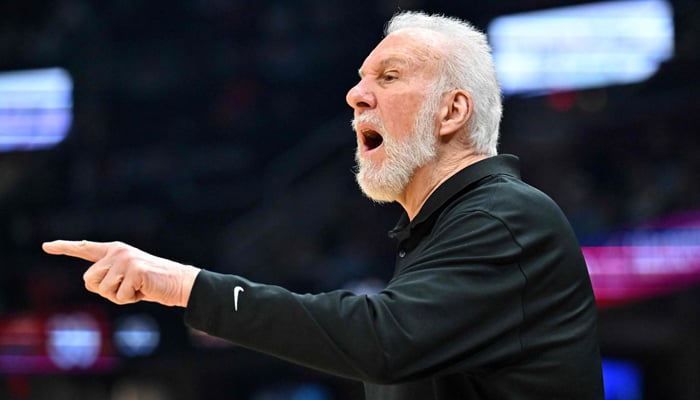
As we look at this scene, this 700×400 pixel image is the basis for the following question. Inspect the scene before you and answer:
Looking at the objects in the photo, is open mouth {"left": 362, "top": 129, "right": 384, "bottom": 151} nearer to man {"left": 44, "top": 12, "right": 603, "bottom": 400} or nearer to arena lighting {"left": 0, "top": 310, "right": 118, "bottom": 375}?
man {"left": 44, "top": 12, "right": 603, "bottom": 400}

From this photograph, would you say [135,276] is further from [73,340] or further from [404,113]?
[73,340]

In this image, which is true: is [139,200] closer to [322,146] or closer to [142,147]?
[142,147]

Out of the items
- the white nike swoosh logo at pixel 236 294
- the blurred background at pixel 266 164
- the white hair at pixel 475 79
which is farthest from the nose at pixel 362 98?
the blurred background at pixel 266 164

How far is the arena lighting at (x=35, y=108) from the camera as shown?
32.4 feet

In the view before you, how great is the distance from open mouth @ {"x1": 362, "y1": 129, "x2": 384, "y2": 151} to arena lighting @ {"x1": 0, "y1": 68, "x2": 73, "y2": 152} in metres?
8.22

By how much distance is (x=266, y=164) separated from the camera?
31.0 feet

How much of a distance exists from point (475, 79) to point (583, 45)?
6.30m

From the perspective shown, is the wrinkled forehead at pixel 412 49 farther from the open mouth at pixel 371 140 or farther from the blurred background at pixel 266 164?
the blurred background at pixel 266 164

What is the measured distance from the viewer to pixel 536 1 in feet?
27.3

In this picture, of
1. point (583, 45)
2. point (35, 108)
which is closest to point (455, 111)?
point (583, 45)

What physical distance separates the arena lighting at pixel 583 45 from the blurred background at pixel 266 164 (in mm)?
17

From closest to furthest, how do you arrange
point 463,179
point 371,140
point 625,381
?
1. point 463,179
2. point 371,140
3. point 625,381

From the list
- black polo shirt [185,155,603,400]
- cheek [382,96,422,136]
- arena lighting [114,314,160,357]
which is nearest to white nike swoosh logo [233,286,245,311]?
black polo shirt [185,155,603,400]

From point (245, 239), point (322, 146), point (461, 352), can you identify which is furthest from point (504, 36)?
point (461, 352)
